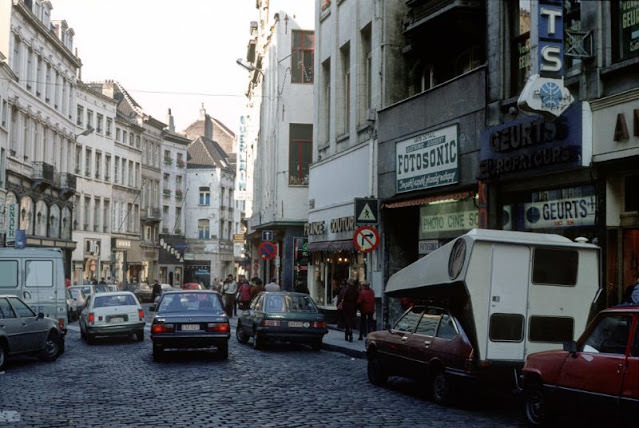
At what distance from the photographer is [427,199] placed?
23125mm

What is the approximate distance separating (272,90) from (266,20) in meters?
5.80

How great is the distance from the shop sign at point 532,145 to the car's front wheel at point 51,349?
1002 cm

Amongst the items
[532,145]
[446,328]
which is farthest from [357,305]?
[446,328]

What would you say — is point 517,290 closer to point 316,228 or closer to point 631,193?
point 631,193

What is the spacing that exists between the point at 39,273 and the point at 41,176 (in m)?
32.7

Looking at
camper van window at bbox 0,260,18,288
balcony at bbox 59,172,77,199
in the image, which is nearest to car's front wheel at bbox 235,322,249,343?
camper van window at bbox 0,260,18,288

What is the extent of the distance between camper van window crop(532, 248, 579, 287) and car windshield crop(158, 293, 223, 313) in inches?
350

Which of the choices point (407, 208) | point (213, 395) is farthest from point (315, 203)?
point (213, 395)

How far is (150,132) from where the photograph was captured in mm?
82812

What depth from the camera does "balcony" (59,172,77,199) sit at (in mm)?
58188

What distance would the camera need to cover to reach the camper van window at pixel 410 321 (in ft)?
45.0

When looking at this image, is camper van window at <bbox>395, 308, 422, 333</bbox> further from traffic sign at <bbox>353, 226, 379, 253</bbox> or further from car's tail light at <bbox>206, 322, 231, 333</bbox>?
traffic sign at <bbox>353, 226, 379, 253</bbox>

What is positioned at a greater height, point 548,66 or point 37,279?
point 548,66

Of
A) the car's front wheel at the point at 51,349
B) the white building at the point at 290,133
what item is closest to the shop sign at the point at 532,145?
the car's front wheel at the point at 51,349
